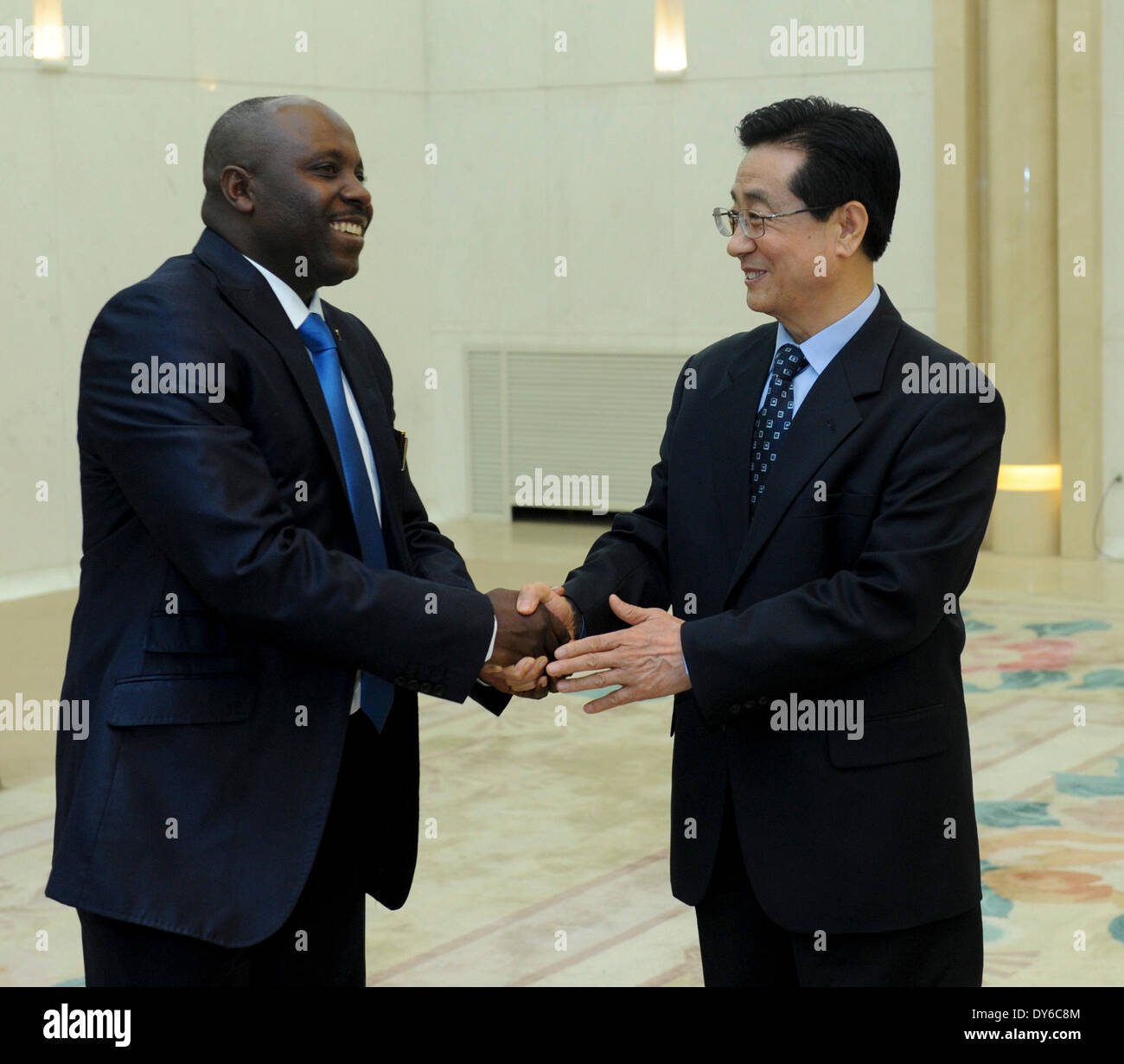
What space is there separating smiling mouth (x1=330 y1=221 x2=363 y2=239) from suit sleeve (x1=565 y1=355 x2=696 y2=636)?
0.66 meters

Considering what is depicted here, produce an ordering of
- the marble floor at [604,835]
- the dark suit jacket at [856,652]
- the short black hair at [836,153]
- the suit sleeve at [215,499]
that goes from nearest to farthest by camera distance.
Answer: the suit sleeve at [215,499] < the dark suit jacket at [856,652] < the short black hair at [836,153] < the marble floor at [604,835]

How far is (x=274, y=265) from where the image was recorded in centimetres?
279

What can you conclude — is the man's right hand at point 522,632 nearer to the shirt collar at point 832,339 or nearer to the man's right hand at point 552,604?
the man's right hand at point 552,604

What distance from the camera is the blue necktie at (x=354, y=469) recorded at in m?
2.76

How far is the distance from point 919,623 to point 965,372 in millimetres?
413

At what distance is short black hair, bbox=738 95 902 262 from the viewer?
2.72m

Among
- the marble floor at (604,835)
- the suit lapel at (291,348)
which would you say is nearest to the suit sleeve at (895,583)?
the suit lapel at (291,348)

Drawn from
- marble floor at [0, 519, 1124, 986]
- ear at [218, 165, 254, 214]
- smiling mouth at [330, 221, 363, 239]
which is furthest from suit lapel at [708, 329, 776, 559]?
marble floor at [0, 519, 1124, 986]

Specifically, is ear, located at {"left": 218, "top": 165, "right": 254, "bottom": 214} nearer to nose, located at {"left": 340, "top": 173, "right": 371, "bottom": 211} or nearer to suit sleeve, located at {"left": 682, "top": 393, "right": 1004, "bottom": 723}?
nose, located at {"left": 340, "top": 173, "right": 371, "bottom": 211}

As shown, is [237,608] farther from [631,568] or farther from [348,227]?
→ [631,568]

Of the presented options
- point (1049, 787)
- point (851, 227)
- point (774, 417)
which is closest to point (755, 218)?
point (851, 227)

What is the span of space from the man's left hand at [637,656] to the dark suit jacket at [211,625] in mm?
358

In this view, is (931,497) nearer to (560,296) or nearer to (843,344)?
(843,344)

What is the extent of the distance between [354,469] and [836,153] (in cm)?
96
